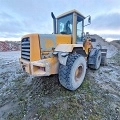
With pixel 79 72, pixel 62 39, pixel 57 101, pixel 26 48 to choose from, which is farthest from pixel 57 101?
pixel 62 39

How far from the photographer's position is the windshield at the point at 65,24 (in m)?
4.55

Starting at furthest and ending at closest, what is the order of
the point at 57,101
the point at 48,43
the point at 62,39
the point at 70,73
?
1. the point at 62,39
2. the point at 48,43
3. the point at 70,73
4. the point at 57,101

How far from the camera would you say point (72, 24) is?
Answer: 449 cm

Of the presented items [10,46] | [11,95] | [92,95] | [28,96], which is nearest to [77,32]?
[92,95]

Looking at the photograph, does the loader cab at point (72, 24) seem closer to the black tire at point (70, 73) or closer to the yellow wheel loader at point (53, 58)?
the yellow wheel loader at point (53, 58)

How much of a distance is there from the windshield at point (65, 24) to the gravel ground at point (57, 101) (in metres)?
1.63

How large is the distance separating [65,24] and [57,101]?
2.60 m

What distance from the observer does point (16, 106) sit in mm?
3500

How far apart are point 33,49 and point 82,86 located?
184 centimetres

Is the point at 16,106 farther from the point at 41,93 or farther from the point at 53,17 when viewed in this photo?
the point at 53,17

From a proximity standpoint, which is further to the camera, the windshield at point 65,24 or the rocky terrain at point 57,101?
the windshield at point 65,24

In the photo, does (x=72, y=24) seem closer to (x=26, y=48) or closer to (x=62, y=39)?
(x=62, y=39)

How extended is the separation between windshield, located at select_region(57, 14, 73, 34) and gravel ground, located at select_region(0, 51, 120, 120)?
5.34 ft

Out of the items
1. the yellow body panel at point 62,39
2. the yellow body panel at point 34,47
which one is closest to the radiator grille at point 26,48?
the yellow body panel at point 34,47
